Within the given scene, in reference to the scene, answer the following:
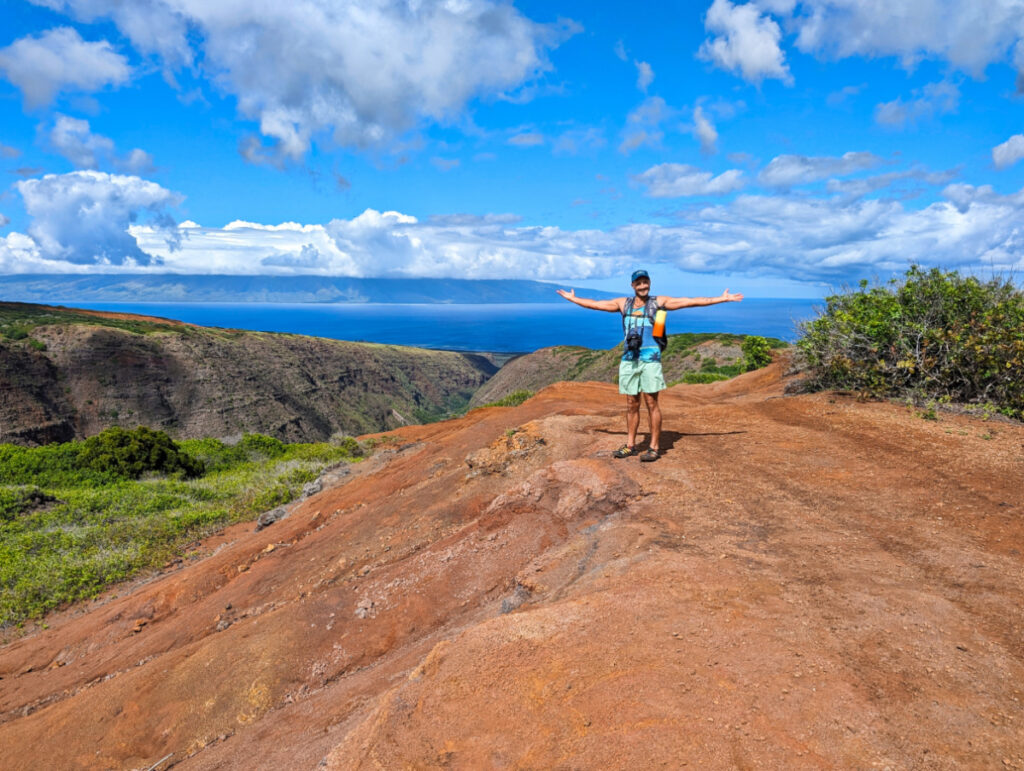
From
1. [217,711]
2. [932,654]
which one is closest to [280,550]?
[217,711]

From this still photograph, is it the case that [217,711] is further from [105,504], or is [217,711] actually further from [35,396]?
[35,396]

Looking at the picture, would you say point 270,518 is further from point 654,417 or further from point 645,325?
point 645,325

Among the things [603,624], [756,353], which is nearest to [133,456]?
[603,624]

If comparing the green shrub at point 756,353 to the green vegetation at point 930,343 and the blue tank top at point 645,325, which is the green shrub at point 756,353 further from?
the blue tank top at point 645,325

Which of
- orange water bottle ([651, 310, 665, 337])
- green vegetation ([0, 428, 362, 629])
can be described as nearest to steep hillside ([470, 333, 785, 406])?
green vegetation ([0, 428, 362, 629])

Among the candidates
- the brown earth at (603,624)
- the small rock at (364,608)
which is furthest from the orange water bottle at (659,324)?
the small rock at (364,608)

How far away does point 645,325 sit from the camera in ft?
21.7

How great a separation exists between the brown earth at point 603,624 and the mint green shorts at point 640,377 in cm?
95

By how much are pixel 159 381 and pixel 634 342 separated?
173ft

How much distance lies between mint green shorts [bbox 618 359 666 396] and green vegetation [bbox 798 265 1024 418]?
221 inches

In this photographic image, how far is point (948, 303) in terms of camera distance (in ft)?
32.5

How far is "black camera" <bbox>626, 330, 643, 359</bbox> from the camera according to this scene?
663cm

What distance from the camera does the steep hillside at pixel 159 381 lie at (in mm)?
39656

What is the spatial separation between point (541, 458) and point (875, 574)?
14.9 ft
